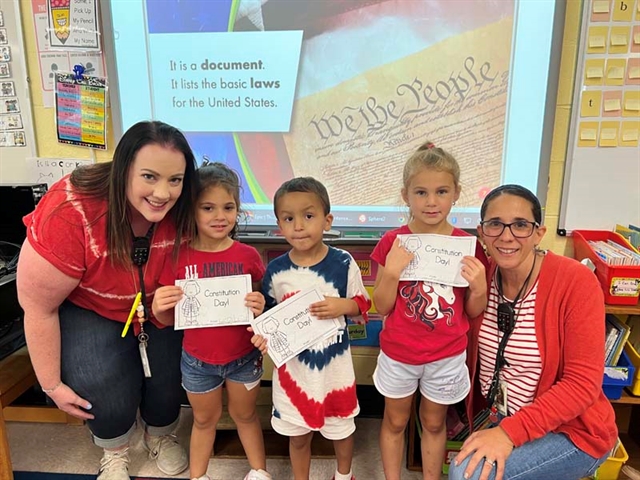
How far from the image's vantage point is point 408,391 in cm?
143

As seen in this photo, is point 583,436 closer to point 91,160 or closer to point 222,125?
point 222,125

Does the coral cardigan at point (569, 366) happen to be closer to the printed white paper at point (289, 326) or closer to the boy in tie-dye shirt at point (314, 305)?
the boy in tie-dye shirt at point (314, 305)

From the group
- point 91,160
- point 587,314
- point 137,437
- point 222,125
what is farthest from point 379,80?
point 137,437

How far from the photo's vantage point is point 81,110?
1988mm

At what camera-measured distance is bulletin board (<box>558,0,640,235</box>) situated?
170 cm

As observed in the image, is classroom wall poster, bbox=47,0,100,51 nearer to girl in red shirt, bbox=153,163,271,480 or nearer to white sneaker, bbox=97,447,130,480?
girl in red shirt, bbox=153,163,271,480

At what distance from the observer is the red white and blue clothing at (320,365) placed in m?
1.39

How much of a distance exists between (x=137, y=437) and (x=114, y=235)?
3.41 feet

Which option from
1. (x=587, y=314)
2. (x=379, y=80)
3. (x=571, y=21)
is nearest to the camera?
(x=587, y=314)

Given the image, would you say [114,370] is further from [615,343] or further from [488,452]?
[615,343]

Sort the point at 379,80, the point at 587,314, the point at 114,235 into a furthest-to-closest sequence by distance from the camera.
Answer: the point at 379,80 → the point at 114,235 → the point at 587,314

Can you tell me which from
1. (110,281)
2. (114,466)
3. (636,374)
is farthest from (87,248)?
(636,374)

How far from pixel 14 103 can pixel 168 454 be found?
167 centimetres

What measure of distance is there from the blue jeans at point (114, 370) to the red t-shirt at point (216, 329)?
0.24 m
